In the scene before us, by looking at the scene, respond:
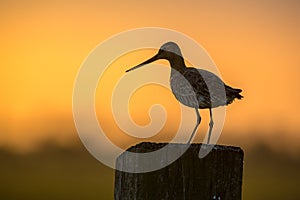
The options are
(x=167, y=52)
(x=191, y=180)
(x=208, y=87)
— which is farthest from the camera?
(x=167, y=52)

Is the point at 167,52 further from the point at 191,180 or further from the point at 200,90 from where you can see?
the point at 191,180

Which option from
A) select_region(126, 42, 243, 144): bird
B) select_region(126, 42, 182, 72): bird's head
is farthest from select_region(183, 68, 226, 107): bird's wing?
select_region(126, 42, 182, 72): bird's head

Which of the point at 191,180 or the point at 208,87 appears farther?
the point at 208,87

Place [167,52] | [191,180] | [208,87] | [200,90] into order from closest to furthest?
[191,180], [208,87], [200,90], [167,52]

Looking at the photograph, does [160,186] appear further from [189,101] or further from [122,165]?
[189,101]

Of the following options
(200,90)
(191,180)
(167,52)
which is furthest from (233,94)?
(191,180)

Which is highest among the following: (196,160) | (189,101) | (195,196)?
(189,101)

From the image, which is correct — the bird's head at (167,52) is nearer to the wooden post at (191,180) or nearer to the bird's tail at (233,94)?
the bird's tail at (233,94)

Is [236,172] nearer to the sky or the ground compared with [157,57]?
nearer to the ground

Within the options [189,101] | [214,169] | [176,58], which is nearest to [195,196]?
[214,169]

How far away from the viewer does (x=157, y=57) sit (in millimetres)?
8398

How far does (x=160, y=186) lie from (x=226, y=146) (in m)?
0.62

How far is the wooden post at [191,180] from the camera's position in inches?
134

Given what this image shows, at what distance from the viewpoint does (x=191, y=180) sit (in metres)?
3.45
